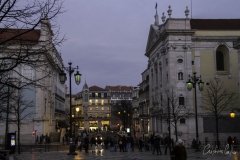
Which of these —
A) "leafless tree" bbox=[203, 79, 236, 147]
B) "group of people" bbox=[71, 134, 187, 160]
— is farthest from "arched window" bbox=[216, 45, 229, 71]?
"group of people" bbox=[71, 134, 187, 160]

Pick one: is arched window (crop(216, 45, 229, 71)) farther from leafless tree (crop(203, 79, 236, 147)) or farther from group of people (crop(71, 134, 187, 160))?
group of people (crop(71, 134, 187, 160))

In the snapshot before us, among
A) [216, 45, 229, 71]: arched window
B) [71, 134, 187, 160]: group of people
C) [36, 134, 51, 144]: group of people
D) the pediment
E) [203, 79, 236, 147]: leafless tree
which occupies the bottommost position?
[71, 134, 187, 160]: group of people

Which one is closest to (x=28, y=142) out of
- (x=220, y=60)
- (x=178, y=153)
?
(x=220, y=60)

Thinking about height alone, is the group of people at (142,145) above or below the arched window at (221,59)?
below

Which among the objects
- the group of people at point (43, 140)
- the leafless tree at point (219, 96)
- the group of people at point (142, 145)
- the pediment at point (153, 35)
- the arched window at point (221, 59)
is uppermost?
the pediment at point (153, 35)

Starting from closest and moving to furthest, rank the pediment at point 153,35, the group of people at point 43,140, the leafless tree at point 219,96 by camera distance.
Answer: the group of people at point 43,140 < the leafless tree at point 219,96 < the pediment at point 153,35

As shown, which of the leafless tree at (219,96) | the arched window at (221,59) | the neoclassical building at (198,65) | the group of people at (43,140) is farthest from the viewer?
the arched window at (221,59)

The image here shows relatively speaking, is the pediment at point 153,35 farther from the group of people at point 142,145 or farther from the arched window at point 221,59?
the group of people at point 142,145

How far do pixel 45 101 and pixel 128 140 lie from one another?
26.9 meters

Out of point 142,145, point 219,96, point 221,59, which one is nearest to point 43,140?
point 142,145

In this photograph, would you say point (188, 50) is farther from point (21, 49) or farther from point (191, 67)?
point (21, 49)

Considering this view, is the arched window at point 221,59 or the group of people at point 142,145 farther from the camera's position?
the arched window at point 221,59

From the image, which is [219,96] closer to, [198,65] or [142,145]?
[198,65]

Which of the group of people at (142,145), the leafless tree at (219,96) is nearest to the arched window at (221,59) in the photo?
the leafless tree at (219,96)
